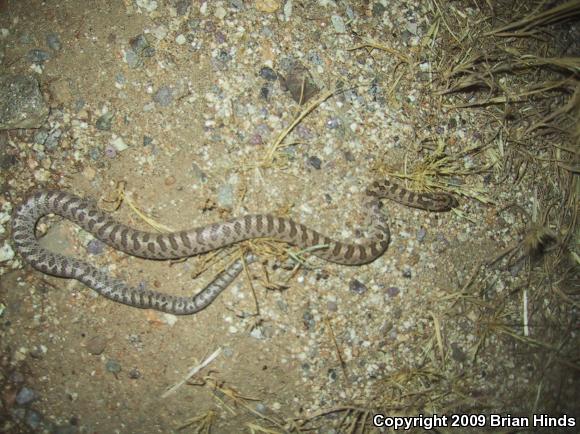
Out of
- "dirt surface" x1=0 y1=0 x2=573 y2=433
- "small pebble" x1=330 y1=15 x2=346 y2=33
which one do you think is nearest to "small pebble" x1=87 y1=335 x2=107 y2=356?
"dirt surface" x1=0 y1=0 x2=573 y2=433

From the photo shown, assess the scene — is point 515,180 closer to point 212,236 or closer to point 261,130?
point 261,130

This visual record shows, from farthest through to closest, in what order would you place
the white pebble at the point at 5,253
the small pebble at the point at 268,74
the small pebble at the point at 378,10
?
the small pebble at the point at 378,10 → the small pebble at the point at 268,74 → the white pebble at the point at 5,253

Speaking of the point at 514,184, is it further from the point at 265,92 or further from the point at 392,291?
the point at 265,92

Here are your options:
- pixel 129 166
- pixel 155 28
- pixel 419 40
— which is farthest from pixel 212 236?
pixel 419 40

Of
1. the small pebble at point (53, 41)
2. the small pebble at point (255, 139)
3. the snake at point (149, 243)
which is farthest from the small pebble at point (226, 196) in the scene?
the small pebble at point (53, 41)

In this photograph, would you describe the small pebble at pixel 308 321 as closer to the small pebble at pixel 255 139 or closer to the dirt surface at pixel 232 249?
the dirt surface at pixel 232 249
